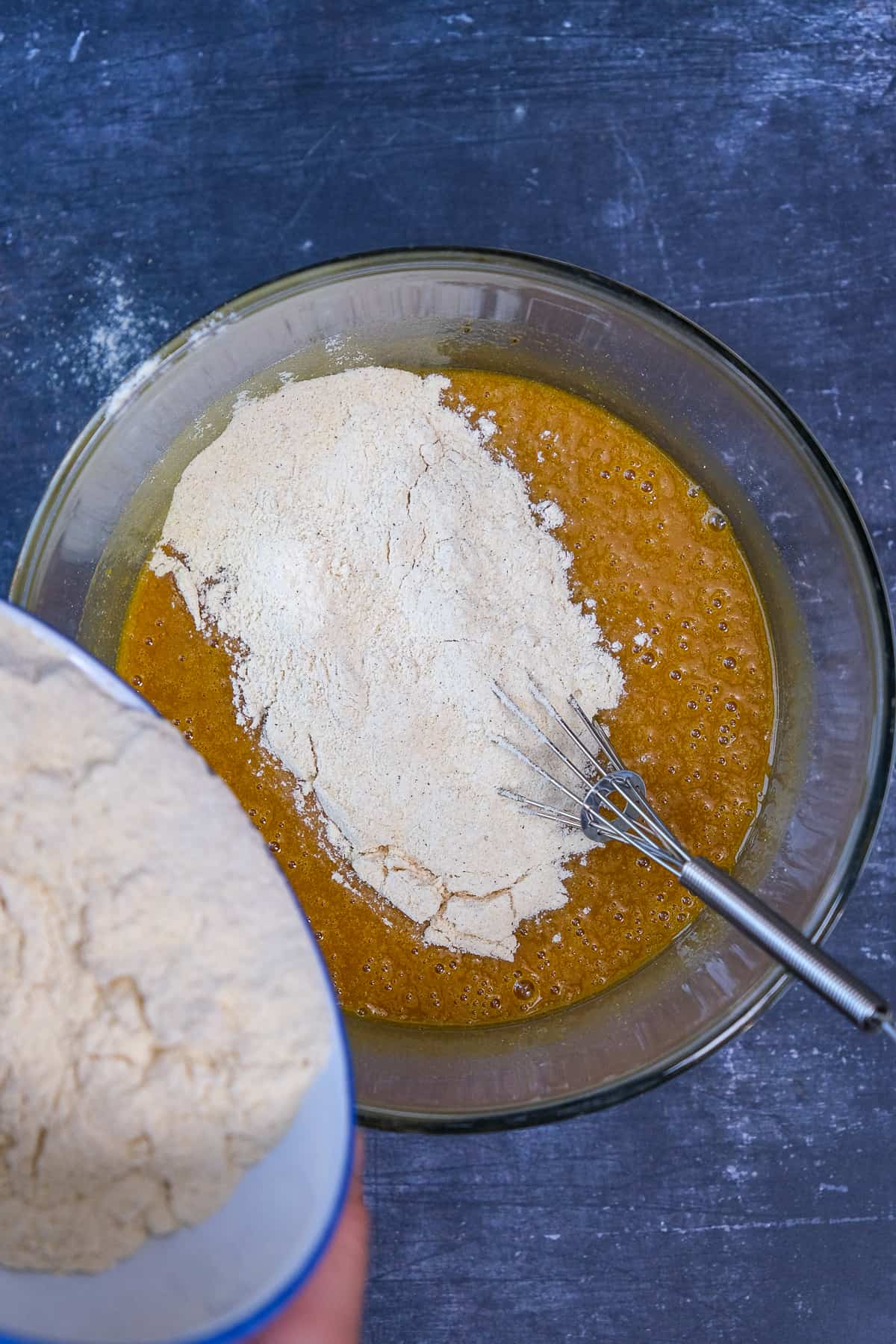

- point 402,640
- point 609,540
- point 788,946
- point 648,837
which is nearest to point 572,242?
point 609,540

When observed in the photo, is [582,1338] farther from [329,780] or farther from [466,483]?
[466,483]

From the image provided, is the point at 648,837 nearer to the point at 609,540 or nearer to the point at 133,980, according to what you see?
the point at 609,540

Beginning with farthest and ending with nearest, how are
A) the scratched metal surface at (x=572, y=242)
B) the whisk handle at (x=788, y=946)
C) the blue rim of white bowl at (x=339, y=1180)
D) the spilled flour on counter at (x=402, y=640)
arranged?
the scratched metal surface at (x=572, y=242)
the spilled flour on counter at (x=402, y=640)
the whisk handle at (x=788, y=946)
the blue rim of white bowl at (x=339, y=1180)

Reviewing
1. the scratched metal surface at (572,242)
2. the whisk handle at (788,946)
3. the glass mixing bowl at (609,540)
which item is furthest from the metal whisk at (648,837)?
the scratched metal surface at (572,242)

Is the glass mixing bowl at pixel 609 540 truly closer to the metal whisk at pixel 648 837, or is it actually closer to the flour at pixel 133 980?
the metal whisk at pixel 648 837

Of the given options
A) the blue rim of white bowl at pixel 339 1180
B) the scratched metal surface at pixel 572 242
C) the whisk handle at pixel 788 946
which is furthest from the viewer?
the scratched metal surface at pixel 572 242

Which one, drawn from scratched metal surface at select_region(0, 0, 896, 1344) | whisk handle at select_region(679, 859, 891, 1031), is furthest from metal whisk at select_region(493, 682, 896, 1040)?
scratched metal surface at select_region(0, 0, 896, 1344)

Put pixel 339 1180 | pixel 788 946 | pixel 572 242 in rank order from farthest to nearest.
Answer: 1. pixel 572 242
2. pixel 788 946
3. pixel 339 1180

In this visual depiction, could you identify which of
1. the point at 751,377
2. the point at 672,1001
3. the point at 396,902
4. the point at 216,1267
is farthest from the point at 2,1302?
the point at 751,377
